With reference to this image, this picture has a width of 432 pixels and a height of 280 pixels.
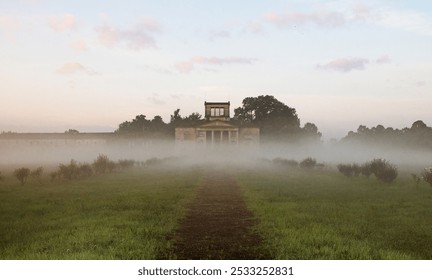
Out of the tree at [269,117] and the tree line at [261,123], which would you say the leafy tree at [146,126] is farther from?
the tree at [269,117]

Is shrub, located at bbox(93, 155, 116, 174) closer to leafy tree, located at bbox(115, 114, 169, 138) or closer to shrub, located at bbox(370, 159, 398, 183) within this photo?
shrub, located at bbox(370, 159, 398, 183)

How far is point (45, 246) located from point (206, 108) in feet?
333

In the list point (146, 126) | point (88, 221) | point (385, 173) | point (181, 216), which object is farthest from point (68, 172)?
point (146, 126)

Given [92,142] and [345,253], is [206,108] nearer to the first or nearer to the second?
[92,142]

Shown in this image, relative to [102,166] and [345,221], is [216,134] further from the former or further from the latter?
[345,221]

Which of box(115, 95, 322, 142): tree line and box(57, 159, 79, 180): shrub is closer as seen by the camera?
box(57, 159, 79, 180): shrub

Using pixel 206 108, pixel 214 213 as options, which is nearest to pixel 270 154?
pixel 206 108

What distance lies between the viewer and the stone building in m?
104

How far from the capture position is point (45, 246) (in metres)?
12.2

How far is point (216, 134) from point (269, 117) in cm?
1306

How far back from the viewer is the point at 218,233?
44.6ft

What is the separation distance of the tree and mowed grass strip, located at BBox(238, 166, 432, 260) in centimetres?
7315

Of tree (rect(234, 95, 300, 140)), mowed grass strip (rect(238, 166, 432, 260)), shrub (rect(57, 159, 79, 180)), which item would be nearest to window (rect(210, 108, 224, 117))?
tree (rect(234, 95, 300, 140))

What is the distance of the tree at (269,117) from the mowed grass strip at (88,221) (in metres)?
75.1
